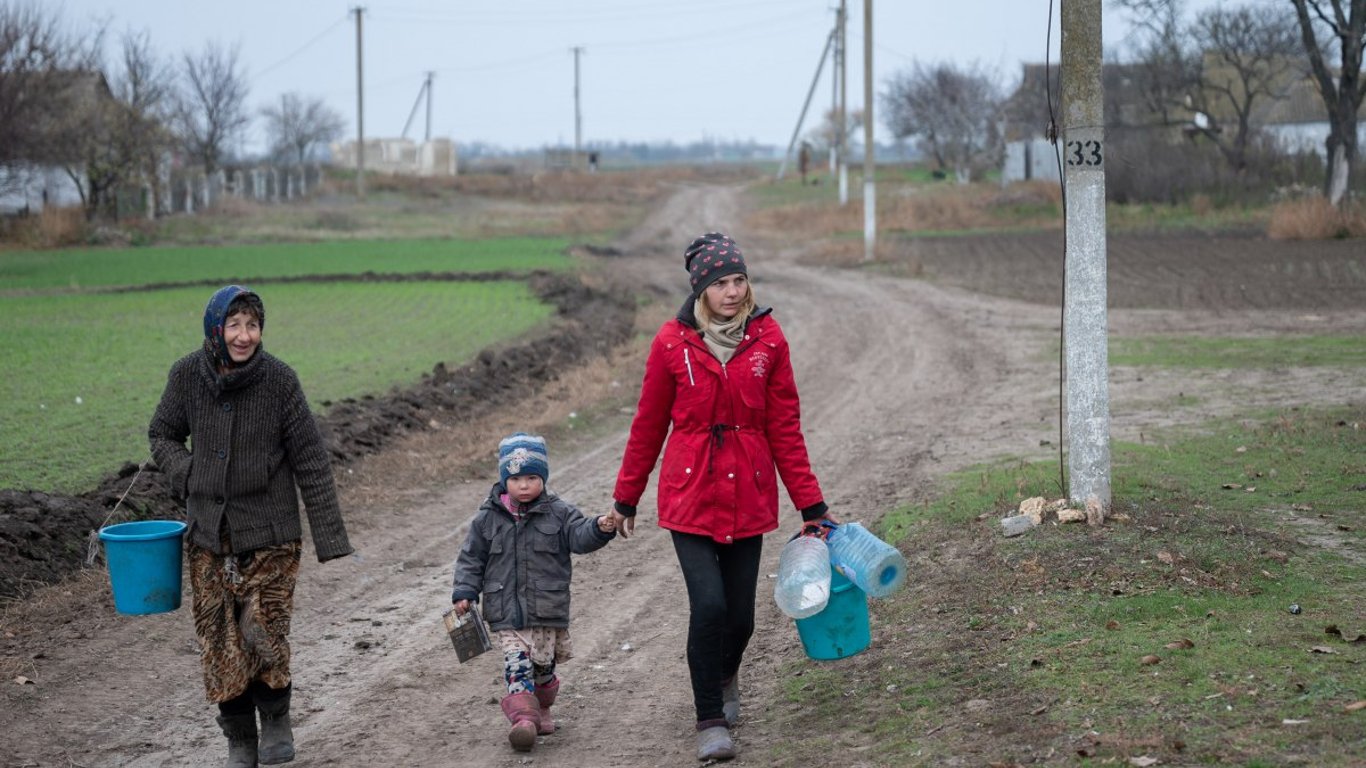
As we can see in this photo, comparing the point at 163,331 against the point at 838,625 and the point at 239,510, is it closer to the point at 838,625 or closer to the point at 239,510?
the point at 239,510

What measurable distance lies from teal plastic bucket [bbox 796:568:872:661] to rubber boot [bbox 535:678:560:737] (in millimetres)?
1180

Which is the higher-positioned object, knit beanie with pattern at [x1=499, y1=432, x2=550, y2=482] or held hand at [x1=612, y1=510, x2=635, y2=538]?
knit beanie with pattern at [x1=499, y1=432, x2=550, y2=482]

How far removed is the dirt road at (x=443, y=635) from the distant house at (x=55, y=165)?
27435 mm

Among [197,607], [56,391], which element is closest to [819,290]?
[56,391]

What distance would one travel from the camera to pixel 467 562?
6.14 meters

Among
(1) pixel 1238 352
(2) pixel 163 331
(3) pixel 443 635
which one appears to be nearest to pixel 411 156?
(2) pixel 163 331

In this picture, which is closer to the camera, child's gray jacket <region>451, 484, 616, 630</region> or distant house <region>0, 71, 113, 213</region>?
child's gray jacket <region>451, 484, 616, 630</region>

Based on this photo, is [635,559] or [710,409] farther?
[635,559]

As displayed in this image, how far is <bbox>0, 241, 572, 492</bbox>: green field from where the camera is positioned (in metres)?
13.0

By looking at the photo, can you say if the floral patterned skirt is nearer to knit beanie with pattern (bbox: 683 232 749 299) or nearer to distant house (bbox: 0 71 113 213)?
knit beanie with pattern (bbox: 683 232 749 299)

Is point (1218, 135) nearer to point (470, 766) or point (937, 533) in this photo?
point (937, 533)

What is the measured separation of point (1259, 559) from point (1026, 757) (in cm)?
289

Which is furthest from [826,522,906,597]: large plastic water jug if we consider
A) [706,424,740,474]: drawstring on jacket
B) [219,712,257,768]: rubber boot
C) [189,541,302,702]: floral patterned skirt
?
[219,712,257,768]: rubber boot

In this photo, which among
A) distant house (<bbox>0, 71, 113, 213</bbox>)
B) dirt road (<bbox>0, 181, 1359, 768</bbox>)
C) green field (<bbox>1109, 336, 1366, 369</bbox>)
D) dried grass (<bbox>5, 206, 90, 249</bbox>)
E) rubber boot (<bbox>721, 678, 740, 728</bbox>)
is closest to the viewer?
rubber boot (<bbox>721, 678, 740, 728</bbox>)
